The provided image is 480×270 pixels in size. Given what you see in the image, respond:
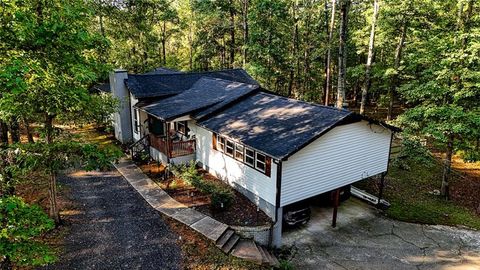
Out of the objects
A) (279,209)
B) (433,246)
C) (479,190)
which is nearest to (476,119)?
(433,246)

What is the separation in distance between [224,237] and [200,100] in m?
9.37

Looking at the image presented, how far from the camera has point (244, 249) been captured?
38.4 ft

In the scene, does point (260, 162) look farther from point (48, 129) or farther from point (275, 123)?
point (48, 129)

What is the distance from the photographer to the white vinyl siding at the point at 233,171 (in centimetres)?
1302

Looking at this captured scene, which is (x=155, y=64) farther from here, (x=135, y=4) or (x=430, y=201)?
(x=430, y=201)

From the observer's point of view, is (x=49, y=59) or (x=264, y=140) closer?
(x=49, y=59)

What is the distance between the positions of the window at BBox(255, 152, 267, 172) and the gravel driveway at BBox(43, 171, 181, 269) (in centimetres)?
434

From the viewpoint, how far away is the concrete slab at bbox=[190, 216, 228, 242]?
39.1 ft

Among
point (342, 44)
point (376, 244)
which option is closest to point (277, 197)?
point (376, 244)

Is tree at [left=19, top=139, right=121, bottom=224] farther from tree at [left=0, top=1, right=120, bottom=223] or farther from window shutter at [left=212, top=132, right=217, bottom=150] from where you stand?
window shutter at [left=212, top=132, right=217, bottom=150]

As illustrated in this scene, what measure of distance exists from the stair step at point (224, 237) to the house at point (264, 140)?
1881 mm

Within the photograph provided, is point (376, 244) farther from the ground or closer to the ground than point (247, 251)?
closer to the ground

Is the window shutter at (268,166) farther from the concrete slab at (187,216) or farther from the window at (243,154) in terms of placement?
the concrete slab at (187,216)

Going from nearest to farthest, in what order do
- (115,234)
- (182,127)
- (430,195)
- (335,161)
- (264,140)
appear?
(115,234)
(264,140)
(335,161)
(430,195)
(182,127)
